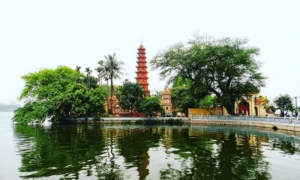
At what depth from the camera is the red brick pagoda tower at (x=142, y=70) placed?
53.6 m

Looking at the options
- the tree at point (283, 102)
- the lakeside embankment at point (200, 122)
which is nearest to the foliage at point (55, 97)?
the lakeside embankment at point (200, 122)

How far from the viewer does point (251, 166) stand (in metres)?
9.74

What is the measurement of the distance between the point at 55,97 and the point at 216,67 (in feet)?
80.6

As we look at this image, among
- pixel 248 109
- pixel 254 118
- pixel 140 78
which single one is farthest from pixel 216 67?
pixel 140 78

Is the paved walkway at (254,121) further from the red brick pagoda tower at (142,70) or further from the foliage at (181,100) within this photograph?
the red brick pagoda tower at (142,70)

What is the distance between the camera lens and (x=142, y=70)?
54594 millimetres

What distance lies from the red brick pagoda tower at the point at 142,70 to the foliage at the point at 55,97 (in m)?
11.2

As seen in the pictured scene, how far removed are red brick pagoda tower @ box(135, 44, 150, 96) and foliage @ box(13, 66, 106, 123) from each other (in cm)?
1118

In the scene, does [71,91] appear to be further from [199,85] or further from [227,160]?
[227,160]

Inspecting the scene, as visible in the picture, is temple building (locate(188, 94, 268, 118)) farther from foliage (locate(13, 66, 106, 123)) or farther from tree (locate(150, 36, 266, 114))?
foliage (locate(13, 66, 106, 123))

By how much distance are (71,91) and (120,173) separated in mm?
36524

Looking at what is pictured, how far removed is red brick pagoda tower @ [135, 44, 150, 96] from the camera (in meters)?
53.6

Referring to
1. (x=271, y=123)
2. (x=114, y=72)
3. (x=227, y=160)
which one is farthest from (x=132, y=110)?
(x=227, y=160)

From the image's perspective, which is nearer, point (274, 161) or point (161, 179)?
point (161, 179)
